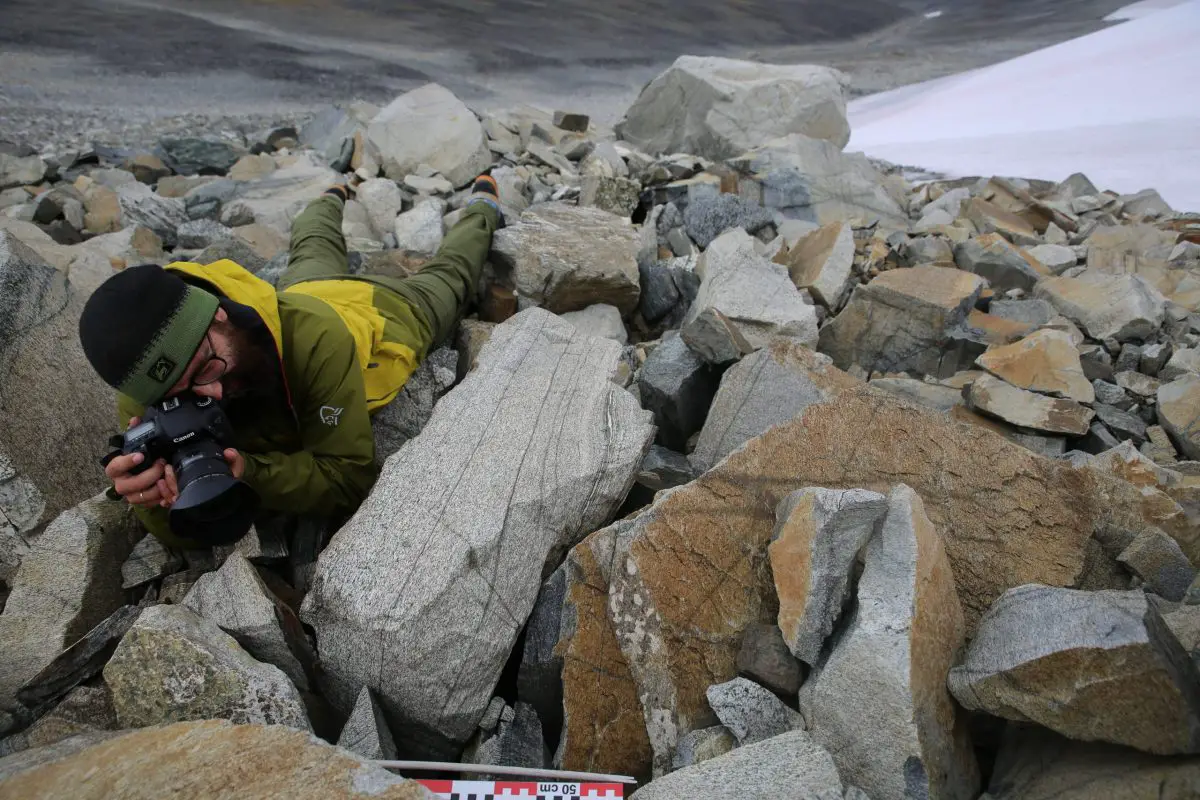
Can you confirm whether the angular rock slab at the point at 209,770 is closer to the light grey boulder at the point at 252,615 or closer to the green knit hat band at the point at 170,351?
the light grey boulder at the point at 252,615

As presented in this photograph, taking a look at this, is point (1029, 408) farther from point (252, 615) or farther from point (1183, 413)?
point (252, 615)

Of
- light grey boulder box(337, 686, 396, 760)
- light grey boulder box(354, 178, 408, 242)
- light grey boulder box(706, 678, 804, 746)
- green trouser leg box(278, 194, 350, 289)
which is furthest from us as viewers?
light grey boulder box(354, 178, 408, 242)

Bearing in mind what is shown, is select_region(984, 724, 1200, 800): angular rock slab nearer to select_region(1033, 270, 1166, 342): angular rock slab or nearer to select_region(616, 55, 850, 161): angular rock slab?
select_region(1033, 270, 1166, 342): angular rock slab

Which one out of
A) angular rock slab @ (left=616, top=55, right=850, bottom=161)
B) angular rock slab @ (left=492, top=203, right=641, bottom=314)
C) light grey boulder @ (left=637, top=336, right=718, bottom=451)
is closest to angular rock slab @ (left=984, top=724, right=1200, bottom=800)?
light grey boulder @ (left=637, top=336, right=718, bottom=451)

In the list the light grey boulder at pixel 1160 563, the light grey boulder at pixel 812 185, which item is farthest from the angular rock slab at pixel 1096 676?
the light grey boulder at pixel 812 185

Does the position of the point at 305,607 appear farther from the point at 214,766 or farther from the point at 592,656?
the point at 592,656

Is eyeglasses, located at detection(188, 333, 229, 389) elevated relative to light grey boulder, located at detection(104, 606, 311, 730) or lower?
elevated

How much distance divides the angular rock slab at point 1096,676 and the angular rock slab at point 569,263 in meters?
3.12

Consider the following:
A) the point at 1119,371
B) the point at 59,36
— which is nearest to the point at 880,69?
the point at 1119,371

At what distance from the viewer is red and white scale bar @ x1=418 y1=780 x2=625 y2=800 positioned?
1.83 metres

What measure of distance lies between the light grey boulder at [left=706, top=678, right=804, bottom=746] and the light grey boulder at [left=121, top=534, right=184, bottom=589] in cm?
201

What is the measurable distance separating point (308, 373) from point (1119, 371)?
429cm

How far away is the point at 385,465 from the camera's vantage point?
266 centimetres

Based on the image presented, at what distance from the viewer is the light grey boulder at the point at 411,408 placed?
3309 mm
